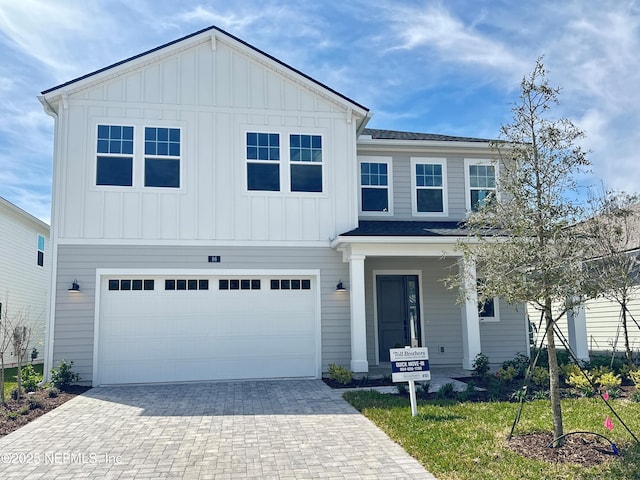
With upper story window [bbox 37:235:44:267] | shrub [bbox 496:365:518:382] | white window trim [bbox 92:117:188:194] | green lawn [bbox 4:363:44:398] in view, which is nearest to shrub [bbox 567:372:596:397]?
shrub [bbox 496:365:518:382]

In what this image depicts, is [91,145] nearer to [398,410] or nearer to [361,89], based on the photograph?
[361,89]

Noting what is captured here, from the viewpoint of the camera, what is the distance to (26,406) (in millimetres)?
8312

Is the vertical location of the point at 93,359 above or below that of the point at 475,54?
below

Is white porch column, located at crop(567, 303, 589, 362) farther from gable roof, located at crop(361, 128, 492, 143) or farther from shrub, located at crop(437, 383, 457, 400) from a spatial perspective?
gable roof, located at crop(361, 128, 492, 143)

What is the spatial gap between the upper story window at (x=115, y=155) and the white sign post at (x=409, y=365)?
7104 millimetres

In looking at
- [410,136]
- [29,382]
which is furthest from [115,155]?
[410,136]

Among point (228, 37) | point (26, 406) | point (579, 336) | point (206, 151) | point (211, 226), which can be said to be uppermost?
point (228, 37)

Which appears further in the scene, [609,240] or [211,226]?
[211,226]

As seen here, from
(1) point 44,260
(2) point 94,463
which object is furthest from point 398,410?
(1) point 44,260

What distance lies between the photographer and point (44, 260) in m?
20.3

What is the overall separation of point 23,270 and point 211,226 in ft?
35.5

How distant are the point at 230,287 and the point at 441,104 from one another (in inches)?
309

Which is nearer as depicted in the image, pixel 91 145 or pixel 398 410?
pixel 398 410

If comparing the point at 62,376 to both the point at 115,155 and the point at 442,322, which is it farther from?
the point at 442,322
